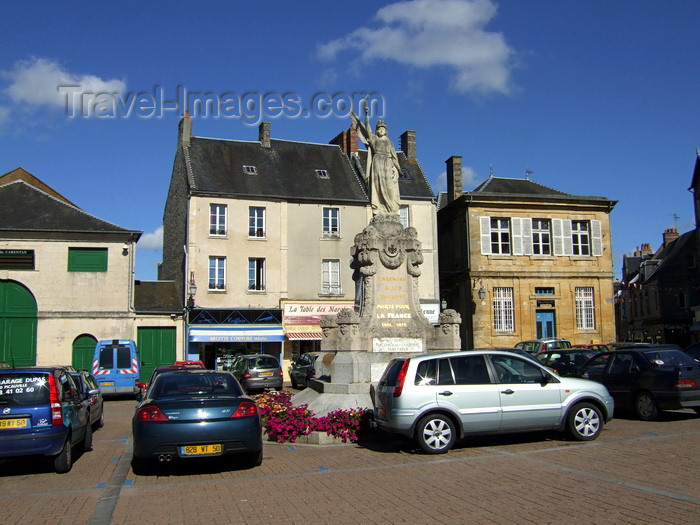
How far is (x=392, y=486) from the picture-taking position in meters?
7.64

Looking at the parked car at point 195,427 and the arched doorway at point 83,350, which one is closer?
the parked car at point 195,427

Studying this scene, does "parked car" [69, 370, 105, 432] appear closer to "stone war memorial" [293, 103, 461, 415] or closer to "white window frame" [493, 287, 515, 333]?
"stone war memorial" [293, 103, 461, 415]

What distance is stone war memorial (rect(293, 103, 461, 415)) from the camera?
13344 millimetres

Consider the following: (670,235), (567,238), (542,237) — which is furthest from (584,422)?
(670,235)

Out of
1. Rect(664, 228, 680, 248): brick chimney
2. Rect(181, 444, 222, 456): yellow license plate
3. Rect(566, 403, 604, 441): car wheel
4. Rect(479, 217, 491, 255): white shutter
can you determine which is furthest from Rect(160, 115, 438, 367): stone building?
Rect(664, 228, 680, 248): brick chimney

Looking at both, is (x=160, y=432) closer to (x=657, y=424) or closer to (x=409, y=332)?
(x=409, y=332)

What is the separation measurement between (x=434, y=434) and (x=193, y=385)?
3.55m

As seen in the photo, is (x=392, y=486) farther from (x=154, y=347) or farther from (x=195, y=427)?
(x=154, y=347)

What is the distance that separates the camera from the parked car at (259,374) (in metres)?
23.5

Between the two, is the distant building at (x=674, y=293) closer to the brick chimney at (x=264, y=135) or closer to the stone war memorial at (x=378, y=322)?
the brick chimney at (x=264, y=135)

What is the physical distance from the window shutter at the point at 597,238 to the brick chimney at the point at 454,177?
7652mm

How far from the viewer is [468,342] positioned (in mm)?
35062

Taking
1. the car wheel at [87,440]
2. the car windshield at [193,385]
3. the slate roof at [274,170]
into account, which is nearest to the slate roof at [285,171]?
the slate roof at [274,170]

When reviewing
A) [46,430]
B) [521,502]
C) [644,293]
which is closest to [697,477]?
[521,502]
